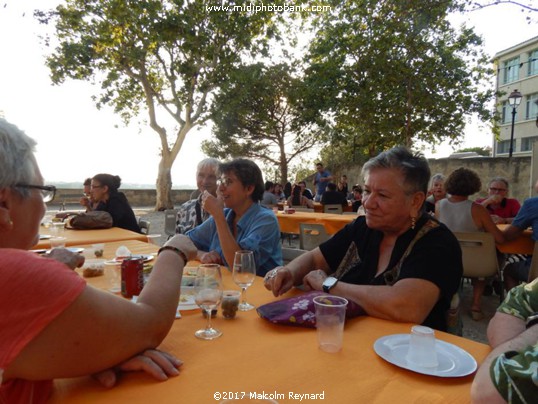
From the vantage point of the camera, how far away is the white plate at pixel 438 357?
108cm

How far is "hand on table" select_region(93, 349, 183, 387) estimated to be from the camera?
98 cm

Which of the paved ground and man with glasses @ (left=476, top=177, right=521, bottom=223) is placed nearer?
the paved ground

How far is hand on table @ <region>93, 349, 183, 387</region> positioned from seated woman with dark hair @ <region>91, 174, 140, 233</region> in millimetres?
4305

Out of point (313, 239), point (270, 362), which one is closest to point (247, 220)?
point (270, 362)

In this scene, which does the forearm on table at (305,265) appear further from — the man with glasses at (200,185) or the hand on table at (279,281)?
the man with glasses at (200,185)

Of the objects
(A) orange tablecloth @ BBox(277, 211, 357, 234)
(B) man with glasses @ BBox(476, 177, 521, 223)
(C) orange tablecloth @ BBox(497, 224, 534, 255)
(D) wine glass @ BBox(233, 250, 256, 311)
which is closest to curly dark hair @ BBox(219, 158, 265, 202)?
(D) wine glass @ BBox(233, 250, 256, 311)

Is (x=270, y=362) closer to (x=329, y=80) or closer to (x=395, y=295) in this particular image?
(x=395, y=295)

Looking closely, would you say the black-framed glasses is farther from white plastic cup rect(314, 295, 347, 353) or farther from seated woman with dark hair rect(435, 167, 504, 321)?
seated woman with dark hair rect(435, 167, 504, 321)

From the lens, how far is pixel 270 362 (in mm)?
1146

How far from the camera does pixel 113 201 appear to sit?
5086 millimetres

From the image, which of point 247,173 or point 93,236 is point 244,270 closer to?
point 247,173

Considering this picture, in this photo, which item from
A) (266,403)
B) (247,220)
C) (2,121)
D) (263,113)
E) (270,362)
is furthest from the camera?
(263,113)

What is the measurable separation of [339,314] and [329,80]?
571 inches

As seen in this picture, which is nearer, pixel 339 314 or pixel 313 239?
pixel 339 314
